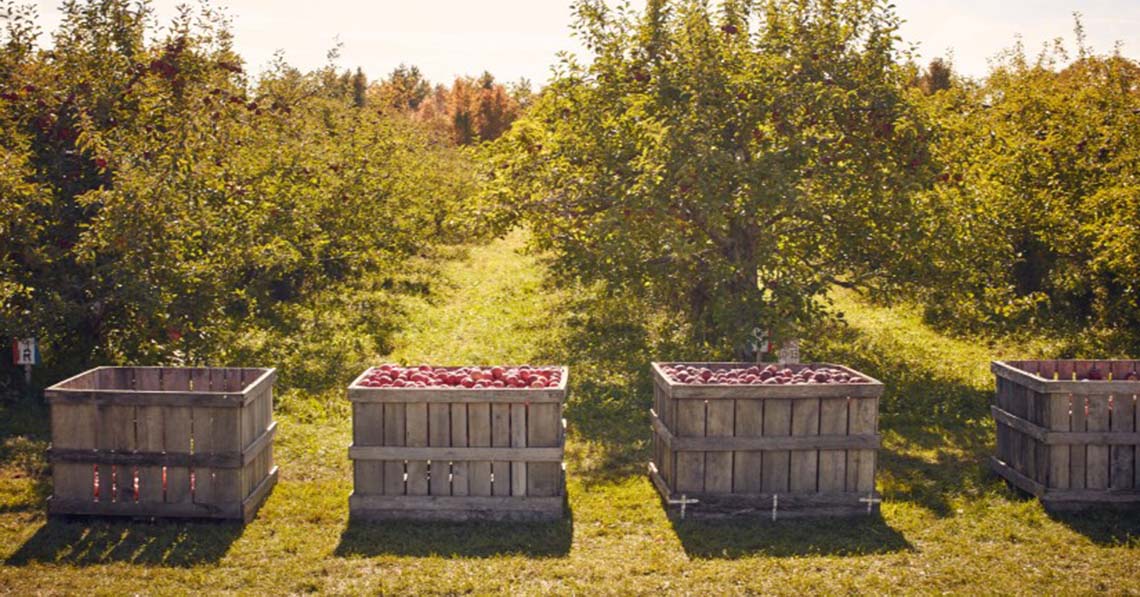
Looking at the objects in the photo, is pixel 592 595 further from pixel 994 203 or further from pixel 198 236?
pixel 994 203

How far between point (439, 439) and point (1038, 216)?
14.2m

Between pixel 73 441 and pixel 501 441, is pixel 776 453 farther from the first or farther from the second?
pixel 73 441

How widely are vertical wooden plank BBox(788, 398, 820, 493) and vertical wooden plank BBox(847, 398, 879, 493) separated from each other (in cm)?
33

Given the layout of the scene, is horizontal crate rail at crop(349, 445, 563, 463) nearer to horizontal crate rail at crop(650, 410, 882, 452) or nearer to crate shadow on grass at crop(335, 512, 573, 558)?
crate shadow on grass at crop(335, 512, 573, 558)

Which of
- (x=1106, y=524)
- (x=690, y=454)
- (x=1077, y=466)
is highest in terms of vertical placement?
(x=690, y=454)

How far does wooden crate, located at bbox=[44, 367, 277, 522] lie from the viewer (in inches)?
369

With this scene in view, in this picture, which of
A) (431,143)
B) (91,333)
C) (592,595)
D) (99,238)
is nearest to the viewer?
(592,595)

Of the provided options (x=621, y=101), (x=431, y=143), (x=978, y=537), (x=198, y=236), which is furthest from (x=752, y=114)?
(x=431, y=143)

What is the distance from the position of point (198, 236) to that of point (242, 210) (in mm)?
1027

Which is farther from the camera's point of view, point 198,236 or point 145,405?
point 198,236

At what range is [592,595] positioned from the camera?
7828 mm

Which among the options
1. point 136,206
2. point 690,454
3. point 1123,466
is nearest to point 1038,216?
point 1123,466

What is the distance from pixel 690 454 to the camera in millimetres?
9812

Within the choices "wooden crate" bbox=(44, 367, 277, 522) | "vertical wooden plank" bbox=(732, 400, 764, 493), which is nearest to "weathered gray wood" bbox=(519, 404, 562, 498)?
"vertical wooden plank" bbox=(732, 400, 764, 493)
